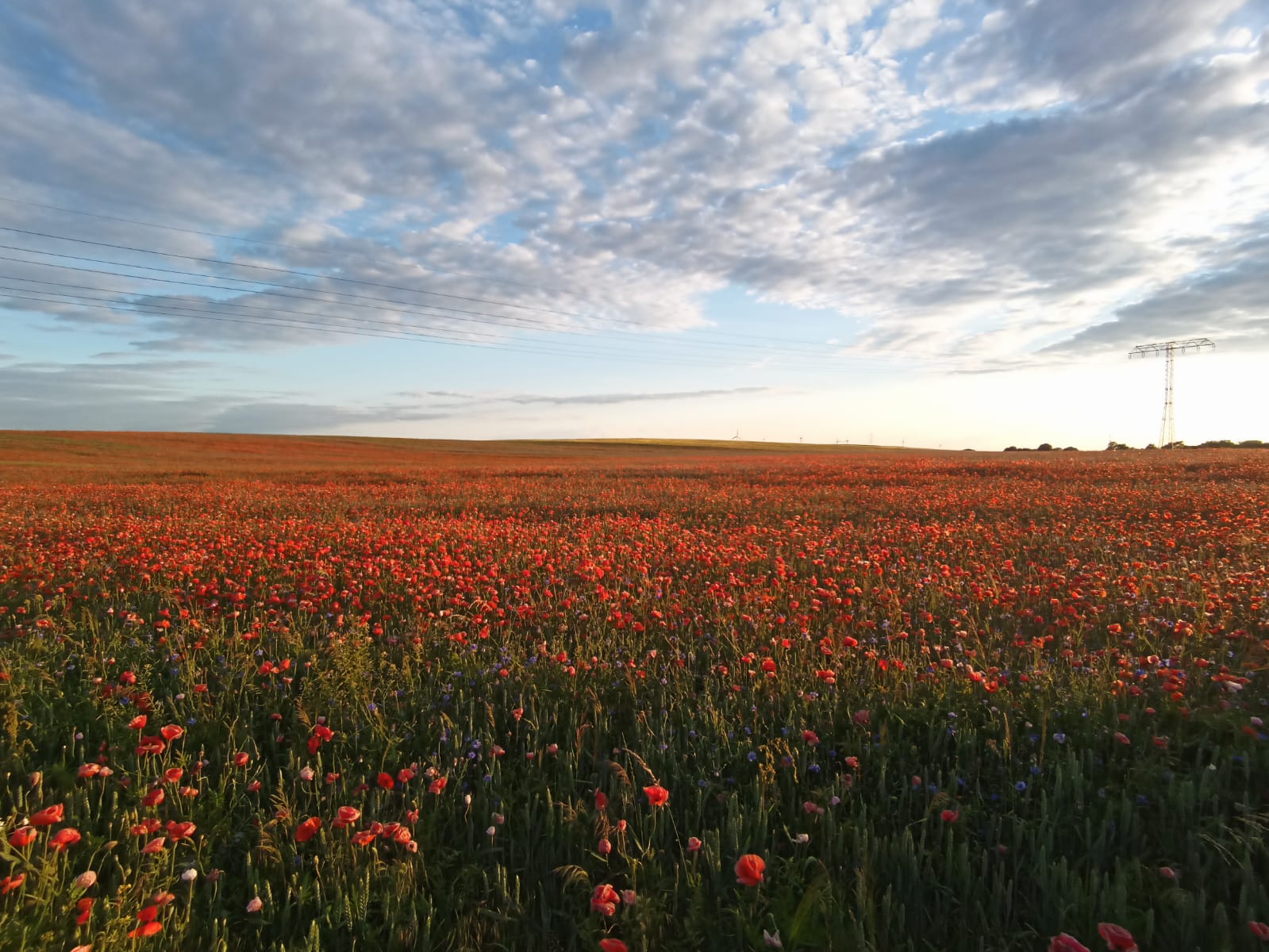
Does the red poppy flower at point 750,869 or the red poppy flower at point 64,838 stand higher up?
the red poppy flower at point 750,869

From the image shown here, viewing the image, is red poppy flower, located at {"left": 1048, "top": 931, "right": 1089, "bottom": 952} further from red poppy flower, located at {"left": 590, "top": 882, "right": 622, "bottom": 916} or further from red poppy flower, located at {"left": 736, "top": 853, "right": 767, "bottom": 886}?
red poppy flower, located at {"left": 590, "top": 882, "right": 622, "bottom": 916}

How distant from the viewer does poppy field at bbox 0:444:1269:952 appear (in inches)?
92.4

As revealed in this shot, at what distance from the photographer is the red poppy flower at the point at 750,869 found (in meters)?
2.17

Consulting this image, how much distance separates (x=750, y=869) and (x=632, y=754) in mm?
994

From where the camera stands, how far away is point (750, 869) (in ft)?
7.22

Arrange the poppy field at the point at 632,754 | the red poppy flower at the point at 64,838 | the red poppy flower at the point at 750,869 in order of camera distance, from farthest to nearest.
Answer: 1. the red poppy flower at the point at 64,838
2. the poppy field at the point at 632,754
3. the red poppy flower at the point at 750,869

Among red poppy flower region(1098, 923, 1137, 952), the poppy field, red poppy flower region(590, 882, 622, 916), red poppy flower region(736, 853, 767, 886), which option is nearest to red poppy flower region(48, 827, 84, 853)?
the poppy field

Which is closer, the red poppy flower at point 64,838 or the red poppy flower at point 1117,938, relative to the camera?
the red poppy flower at point 1117,938

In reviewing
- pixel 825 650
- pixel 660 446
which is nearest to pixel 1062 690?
pixel 825 650

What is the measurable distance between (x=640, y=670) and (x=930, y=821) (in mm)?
1928

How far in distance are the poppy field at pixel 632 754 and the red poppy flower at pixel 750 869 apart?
0.04ft

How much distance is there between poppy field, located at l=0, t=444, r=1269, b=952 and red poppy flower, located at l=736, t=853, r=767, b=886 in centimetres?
1

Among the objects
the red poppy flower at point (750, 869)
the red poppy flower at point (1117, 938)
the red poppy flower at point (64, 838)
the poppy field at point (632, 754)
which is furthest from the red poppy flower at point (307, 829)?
the red poppy flower at point (1117, 938)

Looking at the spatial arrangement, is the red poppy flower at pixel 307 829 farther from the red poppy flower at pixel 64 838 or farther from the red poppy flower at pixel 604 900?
the red poppy flower at pixel 604 900
